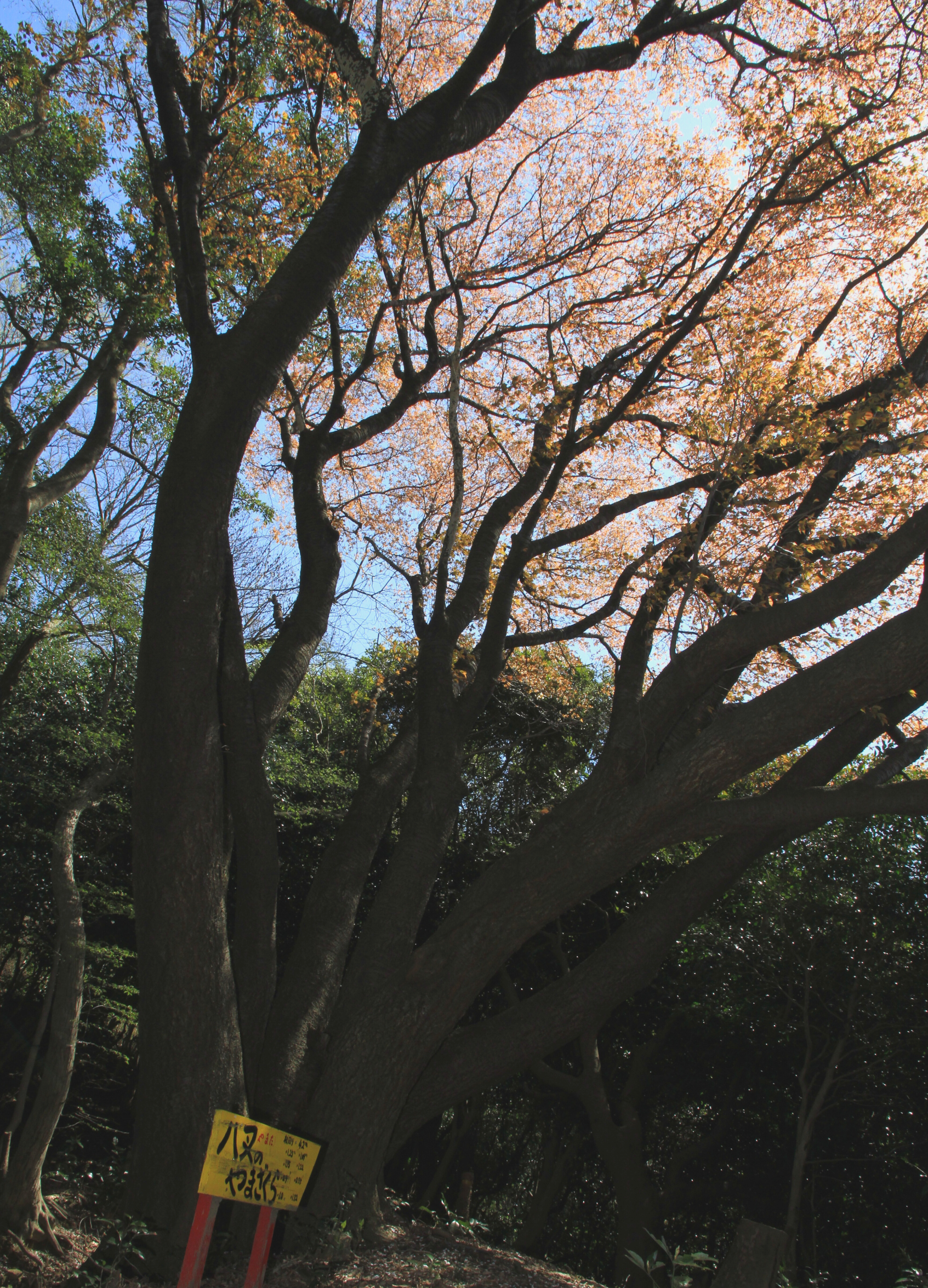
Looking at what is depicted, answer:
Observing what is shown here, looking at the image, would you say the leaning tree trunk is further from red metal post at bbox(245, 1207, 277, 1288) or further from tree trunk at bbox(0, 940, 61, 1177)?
red metal post at bbox(245, 1207, 277, 1288)

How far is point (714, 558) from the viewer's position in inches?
213

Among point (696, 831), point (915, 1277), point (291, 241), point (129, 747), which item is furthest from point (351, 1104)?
point (291, 241)

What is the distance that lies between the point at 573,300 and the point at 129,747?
5307 mm

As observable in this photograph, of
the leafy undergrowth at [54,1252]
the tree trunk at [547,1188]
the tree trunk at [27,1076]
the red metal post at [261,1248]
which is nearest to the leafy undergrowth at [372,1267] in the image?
the leafy undergrowth at [54,1252]

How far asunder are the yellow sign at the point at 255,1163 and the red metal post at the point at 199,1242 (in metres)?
0.03

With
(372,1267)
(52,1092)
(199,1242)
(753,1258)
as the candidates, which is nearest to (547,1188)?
(372,1267)

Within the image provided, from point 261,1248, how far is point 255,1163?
295 millimetres

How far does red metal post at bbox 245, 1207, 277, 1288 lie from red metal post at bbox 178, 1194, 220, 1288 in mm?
241

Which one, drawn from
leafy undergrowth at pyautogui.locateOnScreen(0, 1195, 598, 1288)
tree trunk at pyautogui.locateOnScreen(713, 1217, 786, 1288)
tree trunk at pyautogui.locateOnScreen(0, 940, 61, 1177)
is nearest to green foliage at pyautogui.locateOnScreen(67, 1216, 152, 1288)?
leafy undergrowth at pyautogui.locateOnScreen(0, 1195, 598, 1288)

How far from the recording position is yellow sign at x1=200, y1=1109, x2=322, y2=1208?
2434 millimetres

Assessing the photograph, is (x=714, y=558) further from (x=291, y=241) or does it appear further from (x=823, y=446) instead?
(x=291, y=241)

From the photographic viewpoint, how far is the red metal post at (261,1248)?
2533 mm

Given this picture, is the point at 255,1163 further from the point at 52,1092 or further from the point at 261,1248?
the point at 52,1092

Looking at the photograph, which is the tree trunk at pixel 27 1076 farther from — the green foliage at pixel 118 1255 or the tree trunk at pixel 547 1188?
the tree trunk at pixel 547 1188
